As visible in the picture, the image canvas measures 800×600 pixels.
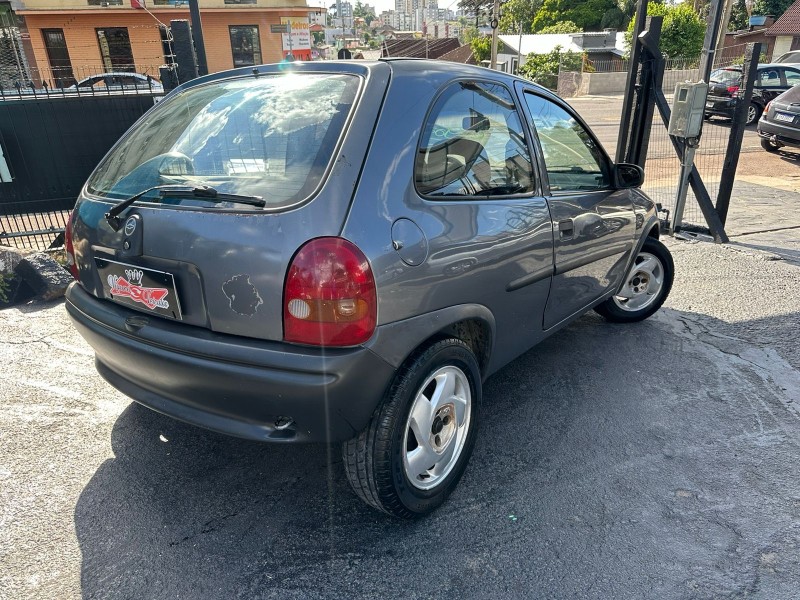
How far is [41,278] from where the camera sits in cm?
493

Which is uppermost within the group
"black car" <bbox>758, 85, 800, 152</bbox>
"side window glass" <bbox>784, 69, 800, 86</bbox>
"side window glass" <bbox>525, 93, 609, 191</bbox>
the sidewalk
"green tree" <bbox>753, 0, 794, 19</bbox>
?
"green tree" <bbox>753, 0, 794, 19</bbox>

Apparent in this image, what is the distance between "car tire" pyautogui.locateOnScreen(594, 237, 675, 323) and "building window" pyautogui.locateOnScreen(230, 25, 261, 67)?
103 feet

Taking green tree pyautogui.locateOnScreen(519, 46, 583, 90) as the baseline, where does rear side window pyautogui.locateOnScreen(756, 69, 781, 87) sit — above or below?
above

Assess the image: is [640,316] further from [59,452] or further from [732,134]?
[59,452]

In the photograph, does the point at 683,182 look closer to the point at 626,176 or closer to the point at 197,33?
the point at 626,176

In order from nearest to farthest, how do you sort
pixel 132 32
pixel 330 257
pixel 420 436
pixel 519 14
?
pixel 330 257
pixel 420 436
pixel 132 32
pixel 519 14

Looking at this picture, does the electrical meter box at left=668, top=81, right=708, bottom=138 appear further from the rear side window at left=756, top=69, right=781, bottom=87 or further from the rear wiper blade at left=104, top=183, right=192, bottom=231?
the rear side window at left=756, top=69, right=781, bottom=87

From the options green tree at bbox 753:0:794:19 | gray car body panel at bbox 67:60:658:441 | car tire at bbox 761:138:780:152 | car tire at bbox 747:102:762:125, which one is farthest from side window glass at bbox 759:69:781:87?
green tree at bbox 753:0:794:19

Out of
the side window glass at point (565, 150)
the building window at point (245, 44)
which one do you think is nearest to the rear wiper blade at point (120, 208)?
the side window glass at point (565, 150)

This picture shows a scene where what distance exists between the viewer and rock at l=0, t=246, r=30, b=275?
4871 mm

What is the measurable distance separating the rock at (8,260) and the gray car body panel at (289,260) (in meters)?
2.75

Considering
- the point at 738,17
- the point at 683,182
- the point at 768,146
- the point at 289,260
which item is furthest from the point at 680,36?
the point at 289,260

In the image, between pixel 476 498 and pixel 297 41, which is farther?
pixel 297 41

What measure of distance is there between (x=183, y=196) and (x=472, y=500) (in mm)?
1786
